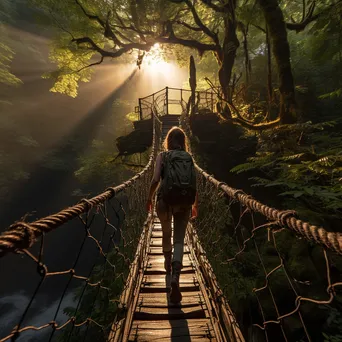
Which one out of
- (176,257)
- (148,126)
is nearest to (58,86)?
(148,126)

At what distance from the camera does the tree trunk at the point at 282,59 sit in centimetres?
484

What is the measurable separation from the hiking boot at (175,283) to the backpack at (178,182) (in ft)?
2.00

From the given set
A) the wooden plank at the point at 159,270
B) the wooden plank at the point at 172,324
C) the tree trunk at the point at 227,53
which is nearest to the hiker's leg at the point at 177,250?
the wooden plank at the point at 172,324

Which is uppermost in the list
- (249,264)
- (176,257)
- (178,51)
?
(178,51)

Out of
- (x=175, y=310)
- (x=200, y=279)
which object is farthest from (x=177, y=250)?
(x=200, y=279)

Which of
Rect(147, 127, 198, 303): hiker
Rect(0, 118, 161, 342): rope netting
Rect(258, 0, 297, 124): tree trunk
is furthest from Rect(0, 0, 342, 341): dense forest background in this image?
Rect(147, 127, 198, 303): hiker

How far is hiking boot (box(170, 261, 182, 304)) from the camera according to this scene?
218cm

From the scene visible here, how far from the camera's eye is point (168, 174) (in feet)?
7.30

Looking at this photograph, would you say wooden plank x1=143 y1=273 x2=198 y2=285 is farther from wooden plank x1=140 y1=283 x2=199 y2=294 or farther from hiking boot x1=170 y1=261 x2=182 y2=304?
hiking boot x1=170 y1=261 x2=182 y2=304

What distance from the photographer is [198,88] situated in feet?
65.8

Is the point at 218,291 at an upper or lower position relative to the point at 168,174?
Answer: lower

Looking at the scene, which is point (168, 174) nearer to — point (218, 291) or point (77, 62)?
point (218, 291)

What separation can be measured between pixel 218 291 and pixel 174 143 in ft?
5.41

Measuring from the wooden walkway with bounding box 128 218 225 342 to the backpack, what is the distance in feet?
3.40
